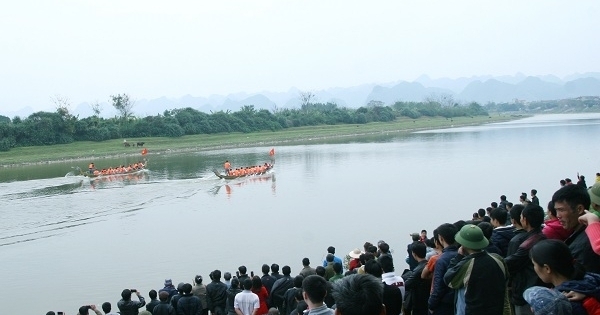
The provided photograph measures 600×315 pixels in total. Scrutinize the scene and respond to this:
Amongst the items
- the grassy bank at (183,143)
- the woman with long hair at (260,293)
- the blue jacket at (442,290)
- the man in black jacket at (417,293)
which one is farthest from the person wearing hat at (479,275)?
the grassy bank at (183,143)

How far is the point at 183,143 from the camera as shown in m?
66.0

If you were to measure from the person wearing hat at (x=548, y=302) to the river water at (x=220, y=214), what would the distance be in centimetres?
1005

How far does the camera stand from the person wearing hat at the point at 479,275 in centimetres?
484

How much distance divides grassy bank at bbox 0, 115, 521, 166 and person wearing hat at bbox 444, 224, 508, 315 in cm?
5257

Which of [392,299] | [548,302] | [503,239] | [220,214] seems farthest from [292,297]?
[220,214]

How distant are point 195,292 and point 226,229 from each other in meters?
10.7

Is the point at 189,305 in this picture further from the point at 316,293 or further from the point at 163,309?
the point at 316,293

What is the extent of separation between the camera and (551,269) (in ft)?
12.3

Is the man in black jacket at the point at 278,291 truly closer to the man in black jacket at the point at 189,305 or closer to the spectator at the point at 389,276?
the man in black jacket at the point at 189,305

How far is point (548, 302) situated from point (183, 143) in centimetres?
6436

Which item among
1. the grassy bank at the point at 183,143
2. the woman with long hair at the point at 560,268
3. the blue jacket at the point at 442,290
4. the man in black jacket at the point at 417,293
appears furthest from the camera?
the grassy bank at the point at 183,143

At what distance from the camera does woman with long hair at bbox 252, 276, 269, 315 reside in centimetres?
752

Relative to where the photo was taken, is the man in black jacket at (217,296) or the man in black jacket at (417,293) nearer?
the man in black jacket at (417,293)

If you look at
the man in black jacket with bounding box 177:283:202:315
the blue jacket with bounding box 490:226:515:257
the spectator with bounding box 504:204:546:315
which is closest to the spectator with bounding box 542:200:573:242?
the spectator with bounding box 504:204:546:315
